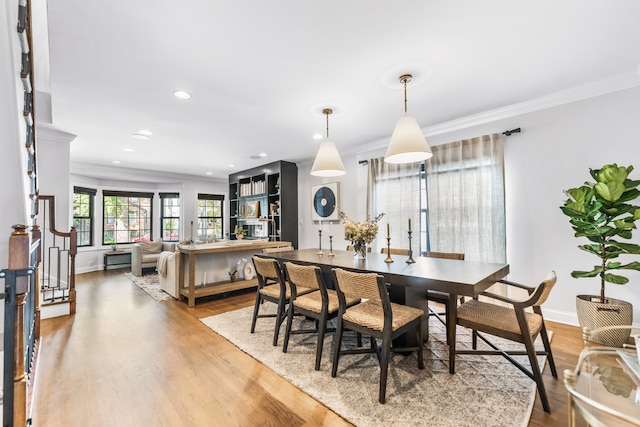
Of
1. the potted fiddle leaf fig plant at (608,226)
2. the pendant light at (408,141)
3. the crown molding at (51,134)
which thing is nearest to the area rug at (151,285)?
the crown molding at (51,134)

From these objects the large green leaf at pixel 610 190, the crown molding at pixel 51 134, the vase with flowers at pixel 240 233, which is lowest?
the vase with flowers at pixel 240 233

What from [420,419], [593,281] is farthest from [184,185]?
[593,281]

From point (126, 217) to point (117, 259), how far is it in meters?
1.12

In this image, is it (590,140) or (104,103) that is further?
(104,103)

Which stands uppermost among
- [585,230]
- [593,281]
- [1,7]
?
[1,7]

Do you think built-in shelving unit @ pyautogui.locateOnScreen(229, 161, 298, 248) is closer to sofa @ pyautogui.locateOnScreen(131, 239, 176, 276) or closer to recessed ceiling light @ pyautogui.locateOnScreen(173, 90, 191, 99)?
sofa @ pyautogui.locateOnScreen(131, 239, 176, 276)

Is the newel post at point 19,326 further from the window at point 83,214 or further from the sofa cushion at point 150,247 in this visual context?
the window at point 83,214

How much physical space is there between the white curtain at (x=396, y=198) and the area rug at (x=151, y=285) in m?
3.46

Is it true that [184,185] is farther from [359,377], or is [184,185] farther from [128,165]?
[359,377]

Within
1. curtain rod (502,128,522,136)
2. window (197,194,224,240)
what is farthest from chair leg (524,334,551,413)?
window (197,194,224,240)

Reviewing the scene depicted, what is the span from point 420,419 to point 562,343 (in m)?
1.92

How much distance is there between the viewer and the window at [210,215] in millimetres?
8070

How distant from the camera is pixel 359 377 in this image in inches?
79.0

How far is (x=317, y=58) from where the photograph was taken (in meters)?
2.21
